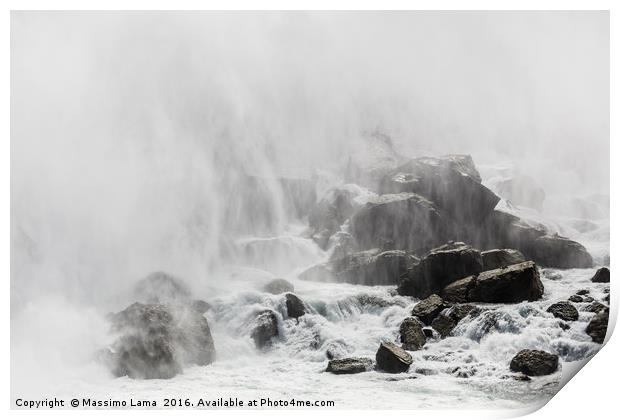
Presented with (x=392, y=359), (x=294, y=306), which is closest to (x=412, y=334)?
(x=392, y=359)

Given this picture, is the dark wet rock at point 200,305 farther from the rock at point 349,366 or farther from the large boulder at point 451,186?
the large boulder at point 451,186

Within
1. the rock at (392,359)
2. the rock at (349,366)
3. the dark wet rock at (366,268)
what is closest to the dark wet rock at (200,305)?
the rock at (349,366)

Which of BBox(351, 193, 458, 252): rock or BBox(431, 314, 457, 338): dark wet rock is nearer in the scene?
BBox(431, 314, 457, 338): dark wet rock

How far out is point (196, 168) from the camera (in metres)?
12.5

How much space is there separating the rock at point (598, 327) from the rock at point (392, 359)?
251 centimetres

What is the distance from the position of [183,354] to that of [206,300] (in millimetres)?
2036

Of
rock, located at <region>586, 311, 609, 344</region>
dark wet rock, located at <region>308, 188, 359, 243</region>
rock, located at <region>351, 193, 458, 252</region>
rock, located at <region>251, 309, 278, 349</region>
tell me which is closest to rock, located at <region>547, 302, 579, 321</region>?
rock, located at <region>586, 311, 609, 344</region>

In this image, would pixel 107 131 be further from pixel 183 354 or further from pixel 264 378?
pixel 264 378

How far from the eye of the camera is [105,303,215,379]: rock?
7.96 metres

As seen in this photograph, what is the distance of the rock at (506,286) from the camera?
10.2 metres

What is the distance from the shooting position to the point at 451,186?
50.1 ft

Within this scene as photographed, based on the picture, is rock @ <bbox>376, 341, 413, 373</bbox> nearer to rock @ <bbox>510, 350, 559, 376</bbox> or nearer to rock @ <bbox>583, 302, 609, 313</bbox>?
rock @ <bbox>510, 350, 559, 376</bbox>

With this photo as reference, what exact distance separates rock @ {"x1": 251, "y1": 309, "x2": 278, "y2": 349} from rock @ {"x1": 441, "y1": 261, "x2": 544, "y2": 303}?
12.3 ft

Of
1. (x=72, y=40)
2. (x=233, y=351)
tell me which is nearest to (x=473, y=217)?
(x=233, y=351)
